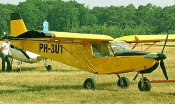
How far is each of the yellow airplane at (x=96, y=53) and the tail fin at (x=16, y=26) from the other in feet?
9.71

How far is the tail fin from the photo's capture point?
17344mm

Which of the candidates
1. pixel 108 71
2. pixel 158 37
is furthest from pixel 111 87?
pixel 158 37

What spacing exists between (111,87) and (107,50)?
1.53 meters

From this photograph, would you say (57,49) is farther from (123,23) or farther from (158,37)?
(123,23)

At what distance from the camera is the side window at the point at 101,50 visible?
12384 mm

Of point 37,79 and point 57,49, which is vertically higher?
point 57,49

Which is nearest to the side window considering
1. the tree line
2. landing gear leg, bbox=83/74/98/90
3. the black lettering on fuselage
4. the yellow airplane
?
the yellow airplane

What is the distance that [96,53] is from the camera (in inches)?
495

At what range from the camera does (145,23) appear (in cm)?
13575

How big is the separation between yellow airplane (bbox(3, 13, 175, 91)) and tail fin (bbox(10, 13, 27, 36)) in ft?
9.71

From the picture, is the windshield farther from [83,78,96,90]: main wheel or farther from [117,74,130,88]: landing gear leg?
[117,74,130,88]: landing gear leg

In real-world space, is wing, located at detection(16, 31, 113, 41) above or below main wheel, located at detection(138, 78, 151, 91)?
above

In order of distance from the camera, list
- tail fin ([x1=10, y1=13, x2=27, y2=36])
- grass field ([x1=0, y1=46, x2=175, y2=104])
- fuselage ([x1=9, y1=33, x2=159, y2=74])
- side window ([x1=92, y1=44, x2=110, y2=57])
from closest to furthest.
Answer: grass field ([x1=0, y1=46, x2=175, y2=104]) < fuselage ([x1=9, y1=33, x2=159, y2=74]) < side window ([x1=92, y1=44, x2=110, y2=57]) < tail fin ([x1=10, y1=13, x2=27, y2=36])

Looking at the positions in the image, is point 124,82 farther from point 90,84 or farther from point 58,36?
point 58,36
